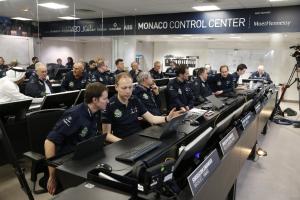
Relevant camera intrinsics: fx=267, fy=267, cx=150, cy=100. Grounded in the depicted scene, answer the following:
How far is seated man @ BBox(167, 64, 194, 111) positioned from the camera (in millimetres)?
4254

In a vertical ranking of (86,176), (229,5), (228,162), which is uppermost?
(229,5)

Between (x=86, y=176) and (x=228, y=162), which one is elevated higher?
(x=86, y=176)

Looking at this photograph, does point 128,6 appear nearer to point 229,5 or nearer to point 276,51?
point 229,5

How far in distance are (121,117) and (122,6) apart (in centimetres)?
495

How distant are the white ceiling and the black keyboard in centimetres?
495

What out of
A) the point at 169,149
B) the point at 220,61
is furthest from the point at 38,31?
the point at 220,61

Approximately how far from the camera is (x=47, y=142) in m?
Answer: 1.83

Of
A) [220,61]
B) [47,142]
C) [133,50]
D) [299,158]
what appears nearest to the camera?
[47,142]

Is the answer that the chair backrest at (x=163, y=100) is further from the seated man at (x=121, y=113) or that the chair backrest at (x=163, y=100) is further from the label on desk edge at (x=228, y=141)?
the label on desk edge at (x=228, y=141)

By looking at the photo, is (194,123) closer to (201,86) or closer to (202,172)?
(202,172)

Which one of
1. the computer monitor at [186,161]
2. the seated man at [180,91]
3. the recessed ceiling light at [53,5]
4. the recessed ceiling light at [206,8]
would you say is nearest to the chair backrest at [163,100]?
the seated man at [180,91]

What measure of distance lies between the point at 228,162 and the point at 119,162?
0.94 meters

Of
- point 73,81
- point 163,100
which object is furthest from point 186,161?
point 73,81

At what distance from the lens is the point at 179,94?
436cm
